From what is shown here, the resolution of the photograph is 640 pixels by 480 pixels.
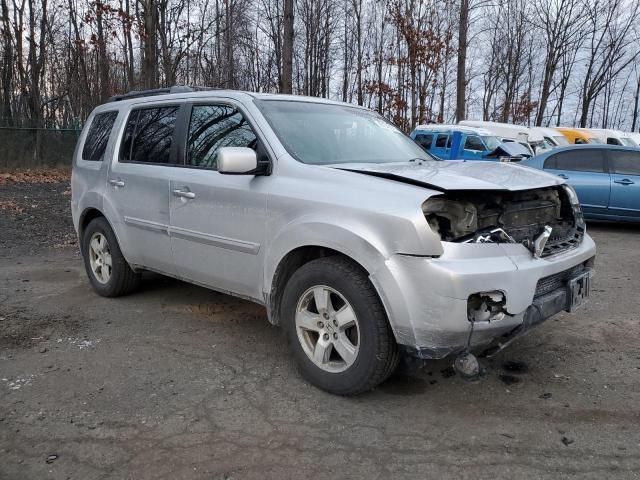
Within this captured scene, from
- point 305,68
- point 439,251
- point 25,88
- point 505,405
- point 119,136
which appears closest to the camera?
point 439,251

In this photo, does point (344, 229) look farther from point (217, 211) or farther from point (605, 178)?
point (605, 178)

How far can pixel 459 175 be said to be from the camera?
3236mm

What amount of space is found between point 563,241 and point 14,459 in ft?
10.9

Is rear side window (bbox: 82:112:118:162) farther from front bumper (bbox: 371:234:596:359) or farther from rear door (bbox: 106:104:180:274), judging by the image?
front bumper (bbox: 371:234:596:359)

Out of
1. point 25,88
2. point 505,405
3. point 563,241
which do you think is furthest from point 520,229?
point 25,88

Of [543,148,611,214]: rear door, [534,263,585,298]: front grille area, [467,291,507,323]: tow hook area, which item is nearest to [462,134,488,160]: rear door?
[543,148,611,214]: rear door

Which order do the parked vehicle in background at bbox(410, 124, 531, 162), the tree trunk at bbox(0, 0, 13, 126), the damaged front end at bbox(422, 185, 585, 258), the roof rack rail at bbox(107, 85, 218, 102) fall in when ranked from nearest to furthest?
the damaged front end at bbox(422, 185, 585, 258)
the roof rack rail at bbox(107, 85, 218, 102)
the parked vehicle in background at bbox(410, 124, 531, 162)
the tree trunk at bbox(0, 0, 13, 126)

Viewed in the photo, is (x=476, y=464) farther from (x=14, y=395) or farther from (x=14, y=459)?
(x=14, y=395)

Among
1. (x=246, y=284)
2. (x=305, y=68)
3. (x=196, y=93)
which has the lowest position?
(x=246, y=284)

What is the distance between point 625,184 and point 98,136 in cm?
835

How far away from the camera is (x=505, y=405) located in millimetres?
3170

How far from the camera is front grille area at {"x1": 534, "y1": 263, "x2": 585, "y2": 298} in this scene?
3.13 meters

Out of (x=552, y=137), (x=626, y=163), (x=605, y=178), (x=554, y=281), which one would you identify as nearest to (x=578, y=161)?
(x=605, y=178)

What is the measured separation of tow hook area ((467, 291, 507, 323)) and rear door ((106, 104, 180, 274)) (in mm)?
2533
